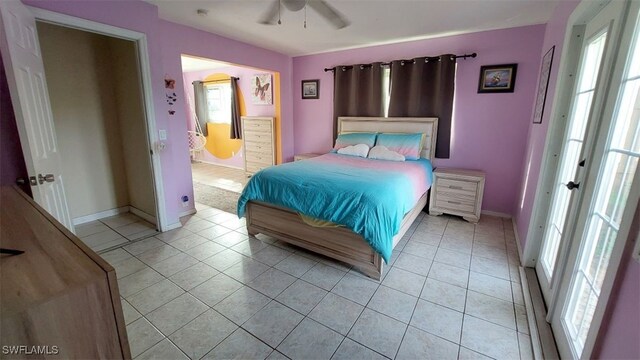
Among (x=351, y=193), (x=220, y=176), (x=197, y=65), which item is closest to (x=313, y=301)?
(x=351, y=193)

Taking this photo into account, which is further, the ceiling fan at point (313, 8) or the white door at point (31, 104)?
the ceiling fan at point (313, 8)

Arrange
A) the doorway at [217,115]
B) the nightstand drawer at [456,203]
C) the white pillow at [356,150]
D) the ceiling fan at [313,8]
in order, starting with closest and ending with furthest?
the ceiling fan at [313,8]
the nightstand drawer at [456,203]
the white pillow at [356,150]
the doorway at [217,115]

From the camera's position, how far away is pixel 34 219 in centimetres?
110

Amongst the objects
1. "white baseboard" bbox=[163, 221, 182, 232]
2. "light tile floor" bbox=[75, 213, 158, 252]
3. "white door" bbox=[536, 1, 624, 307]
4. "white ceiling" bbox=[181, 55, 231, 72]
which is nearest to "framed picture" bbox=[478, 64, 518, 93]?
"white door" bbox=[536, 1, 624, 307]

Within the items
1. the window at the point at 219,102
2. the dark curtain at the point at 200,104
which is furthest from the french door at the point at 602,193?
the dark curtain at the point at 200,104

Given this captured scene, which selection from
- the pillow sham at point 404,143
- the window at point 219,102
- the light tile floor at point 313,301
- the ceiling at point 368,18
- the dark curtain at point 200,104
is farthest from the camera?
the dark curtain at point 200,104

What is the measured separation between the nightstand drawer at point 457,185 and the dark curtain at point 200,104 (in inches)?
227

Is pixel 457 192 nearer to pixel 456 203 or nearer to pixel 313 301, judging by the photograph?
pixel 456 203

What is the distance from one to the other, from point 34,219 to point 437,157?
391 centimetres

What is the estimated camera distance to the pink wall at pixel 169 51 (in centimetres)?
228

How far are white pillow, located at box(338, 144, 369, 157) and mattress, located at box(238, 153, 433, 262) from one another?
0.52 m

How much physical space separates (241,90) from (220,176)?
6.28 ft

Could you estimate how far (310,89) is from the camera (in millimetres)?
4754

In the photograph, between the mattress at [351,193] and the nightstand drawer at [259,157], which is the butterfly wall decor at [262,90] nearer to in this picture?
the nightstand drawer at [259,157]
